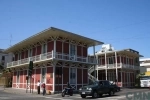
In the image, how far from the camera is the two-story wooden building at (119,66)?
40.0 metres

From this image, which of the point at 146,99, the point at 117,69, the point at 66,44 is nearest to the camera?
the point at 146,99

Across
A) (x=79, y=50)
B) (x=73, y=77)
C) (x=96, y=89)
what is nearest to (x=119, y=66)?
(x=79, y=50)

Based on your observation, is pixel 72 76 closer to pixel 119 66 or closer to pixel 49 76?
pixel 49 76

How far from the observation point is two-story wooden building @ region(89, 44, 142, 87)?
4003cm

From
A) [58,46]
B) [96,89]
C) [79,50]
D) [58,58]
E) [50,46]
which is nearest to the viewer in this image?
[96,89]

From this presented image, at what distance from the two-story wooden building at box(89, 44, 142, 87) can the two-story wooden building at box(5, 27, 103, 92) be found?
34.8 ft

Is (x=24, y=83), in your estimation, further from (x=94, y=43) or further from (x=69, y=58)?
(x=94, y=43)

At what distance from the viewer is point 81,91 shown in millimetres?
18906

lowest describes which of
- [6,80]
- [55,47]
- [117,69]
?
[6,80]

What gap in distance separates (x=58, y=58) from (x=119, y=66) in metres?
18.6

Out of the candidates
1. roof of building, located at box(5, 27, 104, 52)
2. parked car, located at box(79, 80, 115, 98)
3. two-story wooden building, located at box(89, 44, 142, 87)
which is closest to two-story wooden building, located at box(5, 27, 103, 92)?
roof of building, located at box(5, 27, 104, 52)

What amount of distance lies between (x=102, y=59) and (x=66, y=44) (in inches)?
704

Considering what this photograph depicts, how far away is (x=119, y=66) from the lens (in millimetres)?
39250

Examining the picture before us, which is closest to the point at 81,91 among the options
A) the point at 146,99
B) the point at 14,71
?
the point at 146,99
